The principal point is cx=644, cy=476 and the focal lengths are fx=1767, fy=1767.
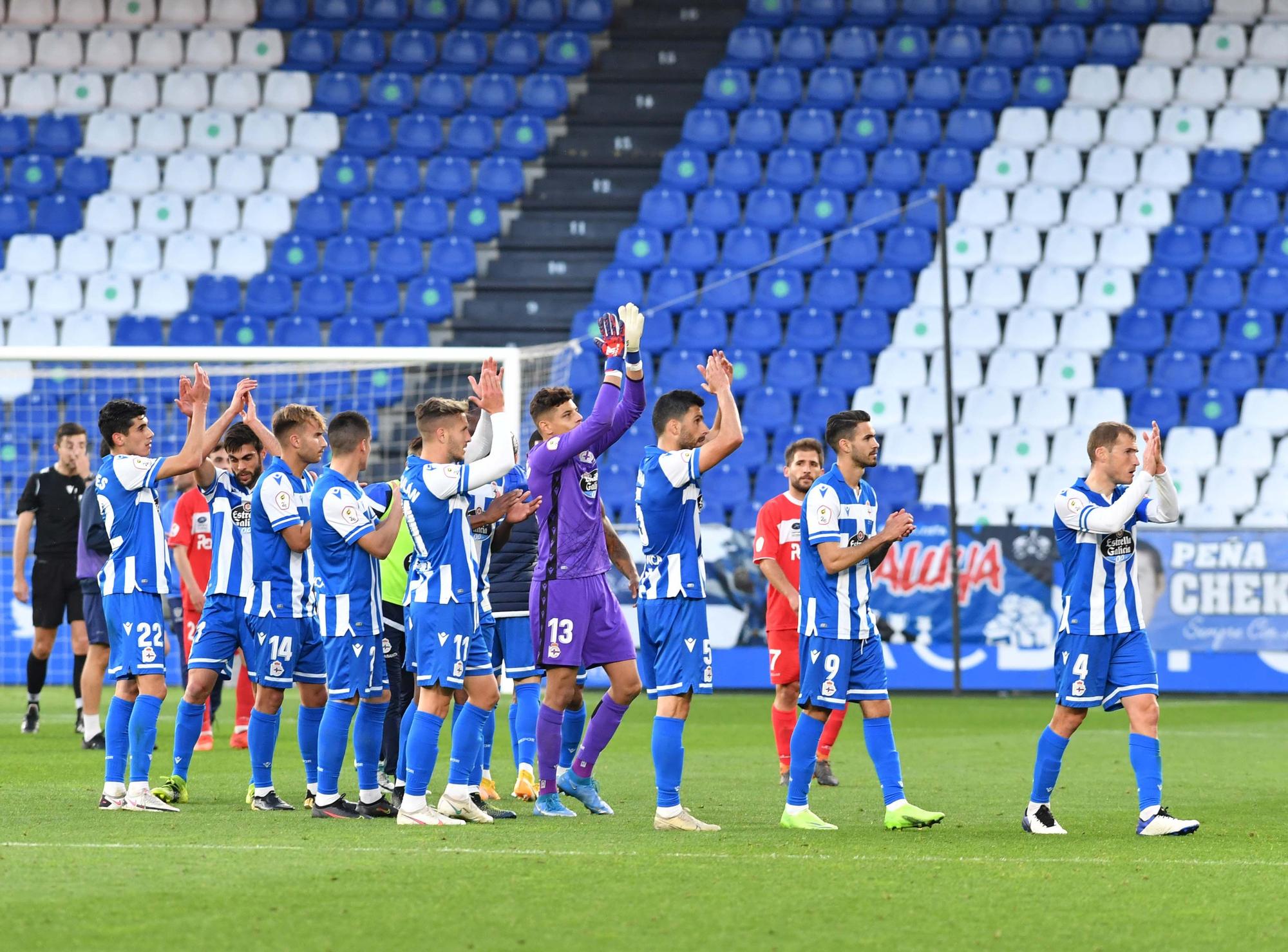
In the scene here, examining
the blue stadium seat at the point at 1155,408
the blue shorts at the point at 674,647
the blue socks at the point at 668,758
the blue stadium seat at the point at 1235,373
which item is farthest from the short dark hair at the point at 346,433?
the blue stadium seat at the point at 1235,373

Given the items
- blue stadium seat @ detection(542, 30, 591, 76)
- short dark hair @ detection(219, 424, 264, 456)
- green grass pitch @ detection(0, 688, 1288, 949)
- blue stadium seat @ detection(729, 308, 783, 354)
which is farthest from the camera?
blue stadium seat @ detection(542, 30, 591, 76)

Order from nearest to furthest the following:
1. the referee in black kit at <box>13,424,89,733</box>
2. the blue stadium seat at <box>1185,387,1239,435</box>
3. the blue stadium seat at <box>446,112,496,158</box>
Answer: the referee in black kit at <box>13,424,89,733</box>
the blue stadium seat at <box>1185,387,1239,435</box>
the blue stadium seat at <box>446,112,496,158</box>

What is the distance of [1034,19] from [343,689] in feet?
64.4

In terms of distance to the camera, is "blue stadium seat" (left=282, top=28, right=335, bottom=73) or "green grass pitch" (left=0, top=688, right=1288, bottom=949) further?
"blue stadium seat" (left=282, top=28, right=335, bottom=73)

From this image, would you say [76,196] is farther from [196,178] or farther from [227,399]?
[227,399]

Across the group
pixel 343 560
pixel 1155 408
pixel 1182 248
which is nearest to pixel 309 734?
pixel 343 560

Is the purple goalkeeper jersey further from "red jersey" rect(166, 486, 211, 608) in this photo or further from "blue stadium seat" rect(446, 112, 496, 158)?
"blue stadium seat" rect(446, 112, 496, 158)

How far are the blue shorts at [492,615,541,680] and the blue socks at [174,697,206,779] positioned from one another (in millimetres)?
1561

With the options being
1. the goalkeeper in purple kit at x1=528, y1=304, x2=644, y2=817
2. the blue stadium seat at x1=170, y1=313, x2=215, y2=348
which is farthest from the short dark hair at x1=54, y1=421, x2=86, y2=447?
the blue stadium seat at x1=170, y1=313, x2=215, y2=348

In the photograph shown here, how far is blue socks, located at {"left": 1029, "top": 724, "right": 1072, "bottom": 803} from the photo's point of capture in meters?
8.09

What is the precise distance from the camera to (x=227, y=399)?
19609 millimetres

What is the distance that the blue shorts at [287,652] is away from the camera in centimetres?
881

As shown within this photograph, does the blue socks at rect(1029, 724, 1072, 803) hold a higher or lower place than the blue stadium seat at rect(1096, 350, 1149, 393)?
lower

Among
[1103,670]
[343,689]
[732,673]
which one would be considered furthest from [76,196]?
[1103,670]
